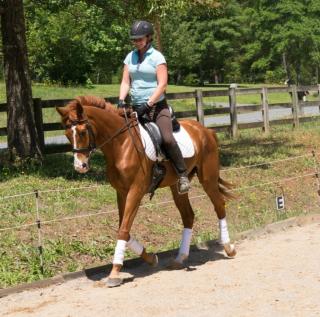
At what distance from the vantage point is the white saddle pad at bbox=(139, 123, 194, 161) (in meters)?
7.29

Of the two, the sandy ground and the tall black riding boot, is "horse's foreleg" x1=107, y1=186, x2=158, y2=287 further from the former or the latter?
the tall black riding boot

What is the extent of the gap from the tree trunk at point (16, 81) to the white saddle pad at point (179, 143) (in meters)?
5.83

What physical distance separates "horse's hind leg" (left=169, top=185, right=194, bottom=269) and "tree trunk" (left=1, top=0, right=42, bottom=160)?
5660 mm

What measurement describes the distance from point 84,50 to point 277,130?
957 inches

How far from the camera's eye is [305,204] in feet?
41.3

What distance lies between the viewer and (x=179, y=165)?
755 cm

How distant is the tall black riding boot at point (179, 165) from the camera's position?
7414 mm

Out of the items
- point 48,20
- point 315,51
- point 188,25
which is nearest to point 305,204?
point 48,20

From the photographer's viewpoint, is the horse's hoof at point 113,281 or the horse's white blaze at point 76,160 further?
the horse's hoof at point 113,281

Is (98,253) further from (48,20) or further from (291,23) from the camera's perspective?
(291,23)

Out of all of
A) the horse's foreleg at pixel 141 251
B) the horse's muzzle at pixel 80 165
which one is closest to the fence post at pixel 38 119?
the horse's foreleg at pixel 141 251

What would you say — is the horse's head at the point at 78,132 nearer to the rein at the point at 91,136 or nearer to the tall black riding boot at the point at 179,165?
the rein at the point at 91,136

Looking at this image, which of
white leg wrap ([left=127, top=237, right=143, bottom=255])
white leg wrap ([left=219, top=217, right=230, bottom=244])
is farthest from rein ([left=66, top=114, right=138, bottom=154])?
white leg wrap ([left=219, top=217, right=230, bottom=244])

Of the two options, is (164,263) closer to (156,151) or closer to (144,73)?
(156,151)
